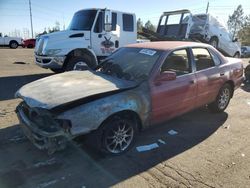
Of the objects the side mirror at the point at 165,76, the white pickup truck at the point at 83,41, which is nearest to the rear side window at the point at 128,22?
the white pickup truck at the point at 83,41

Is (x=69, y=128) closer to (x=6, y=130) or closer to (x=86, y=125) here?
(x=86, y=125)

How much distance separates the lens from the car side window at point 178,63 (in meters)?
4.92

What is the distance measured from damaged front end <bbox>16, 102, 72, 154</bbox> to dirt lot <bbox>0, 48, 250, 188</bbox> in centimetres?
35

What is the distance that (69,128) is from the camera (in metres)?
3.57

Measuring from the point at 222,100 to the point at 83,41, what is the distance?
5437mm

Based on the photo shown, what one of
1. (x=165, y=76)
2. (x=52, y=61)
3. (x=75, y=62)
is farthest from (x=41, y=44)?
(x=165, y=76)

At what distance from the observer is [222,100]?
20.5 ft

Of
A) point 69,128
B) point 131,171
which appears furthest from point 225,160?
point 69,128

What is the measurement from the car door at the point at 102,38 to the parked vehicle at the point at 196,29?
10.9 ft

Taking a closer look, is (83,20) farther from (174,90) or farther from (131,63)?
(174,90)

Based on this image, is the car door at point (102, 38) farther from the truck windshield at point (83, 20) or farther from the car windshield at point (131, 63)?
the car windshield at point (131, 63)

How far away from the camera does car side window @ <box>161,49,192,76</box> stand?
4.92 meters

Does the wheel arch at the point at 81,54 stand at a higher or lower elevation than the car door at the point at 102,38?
lower

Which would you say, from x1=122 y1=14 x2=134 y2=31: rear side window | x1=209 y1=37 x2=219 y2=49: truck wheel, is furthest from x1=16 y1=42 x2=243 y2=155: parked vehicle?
x1=209 y1=37 x2=219 y2=49: truck wheel
